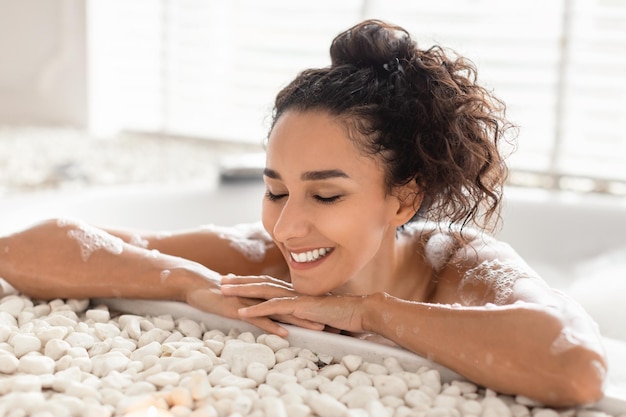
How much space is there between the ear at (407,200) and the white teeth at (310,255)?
0.17 meters

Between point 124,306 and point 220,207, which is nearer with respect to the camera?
point 124,306

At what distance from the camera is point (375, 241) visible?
4.60 ft

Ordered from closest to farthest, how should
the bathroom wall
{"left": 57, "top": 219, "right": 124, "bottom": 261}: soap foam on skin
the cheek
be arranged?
the cheek → {"left": 57, "top": 219, "right": 124, "bottom": 261}: soap foam on skin → the bathroom wall

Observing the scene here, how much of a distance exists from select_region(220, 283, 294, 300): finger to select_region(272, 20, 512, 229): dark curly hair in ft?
0.88

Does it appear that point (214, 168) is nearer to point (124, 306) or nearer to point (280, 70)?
point (280, 70)

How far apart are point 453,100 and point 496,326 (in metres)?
0.45

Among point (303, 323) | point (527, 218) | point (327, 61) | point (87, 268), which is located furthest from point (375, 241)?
point (327, 61)

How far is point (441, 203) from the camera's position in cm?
147

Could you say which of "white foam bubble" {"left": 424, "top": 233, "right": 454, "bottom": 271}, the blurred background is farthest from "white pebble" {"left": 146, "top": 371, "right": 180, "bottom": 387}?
the blurred background

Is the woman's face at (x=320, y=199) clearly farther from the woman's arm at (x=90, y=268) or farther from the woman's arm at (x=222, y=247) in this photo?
the woman's arm at (x=222, y=247)

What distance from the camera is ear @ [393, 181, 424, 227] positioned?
1426 millimetres

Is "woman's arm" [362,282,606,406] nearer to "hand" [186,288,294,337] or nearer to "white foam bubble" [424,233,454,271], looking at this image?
"hand" [186,288,294,337]

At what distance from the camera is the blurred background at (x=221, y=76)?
3289 millimetres

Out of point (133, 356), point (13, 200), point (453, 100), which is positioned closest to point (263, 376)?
point (133, 356)
